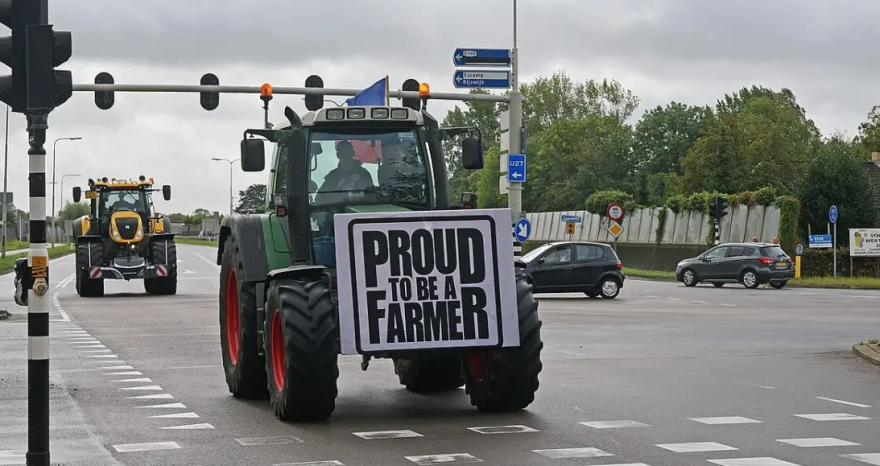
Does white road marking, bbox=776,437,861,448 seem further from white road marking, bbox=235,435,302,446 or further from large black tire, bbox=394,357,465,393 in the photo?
large black tire, bbox=394,357,465,393

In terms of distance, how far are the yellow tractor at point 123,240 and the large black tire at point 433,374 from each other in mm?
23553

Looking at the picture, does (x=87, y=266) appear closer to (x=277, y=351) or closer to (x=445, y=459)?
(x=277, y=351)

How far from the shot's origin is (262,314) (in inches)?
490

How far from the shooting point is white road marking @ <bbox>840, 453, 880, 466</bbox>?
9102 millimetres

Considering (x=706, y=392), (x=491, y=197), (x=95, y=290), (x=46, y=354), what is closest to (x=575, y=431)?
(x=706, y=392)

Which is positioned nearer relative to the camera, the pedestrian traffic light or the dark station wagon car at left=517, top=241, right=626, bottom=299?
the pedestrian traffic light

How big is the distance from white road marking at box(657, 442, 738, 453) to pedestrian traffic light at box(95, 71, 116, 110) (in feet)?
73.0

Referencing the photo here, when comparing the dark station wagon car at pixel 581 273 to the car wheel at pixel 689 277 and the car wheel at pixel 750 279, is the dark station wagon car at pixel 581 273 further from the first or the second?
the car wheel at pixel 689 277

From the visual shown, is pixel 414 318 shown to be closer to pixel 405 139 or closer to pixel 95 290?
pixel 405 139

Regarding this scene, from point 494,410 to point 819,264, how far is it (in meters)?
39.8

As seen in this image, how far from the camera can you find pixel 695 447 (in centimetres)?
973

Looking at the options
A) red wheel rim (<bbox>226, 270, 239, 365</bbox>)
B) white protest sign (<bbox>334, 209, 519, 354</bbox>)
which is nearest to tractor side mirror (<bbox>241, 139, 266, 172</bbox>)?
white protest sign (<bbox>334, 209, 519, 354</bbox>)

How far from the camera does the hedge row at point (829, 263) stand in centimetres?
4922

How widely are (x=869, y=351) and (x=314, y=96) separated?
16506mm
